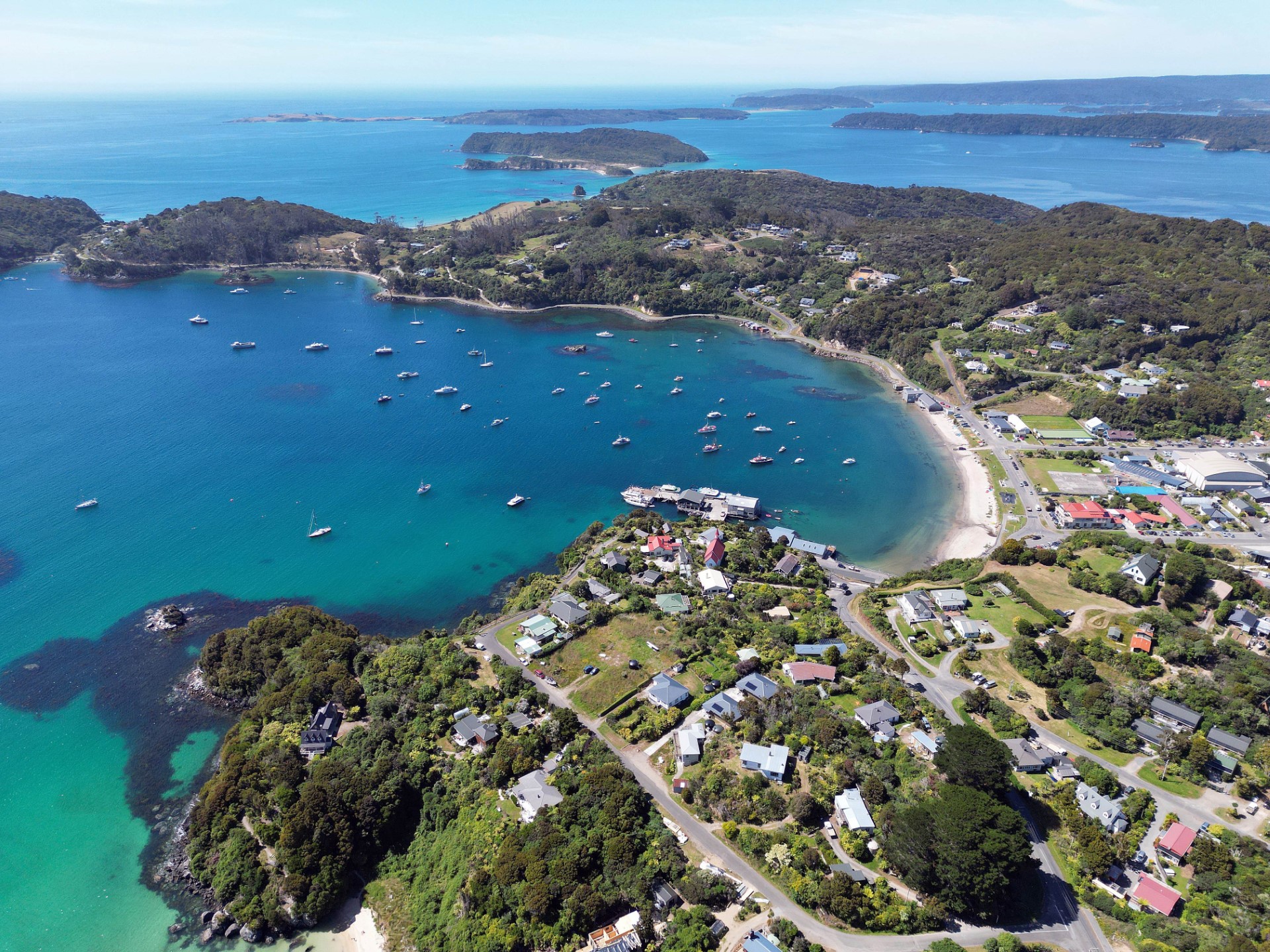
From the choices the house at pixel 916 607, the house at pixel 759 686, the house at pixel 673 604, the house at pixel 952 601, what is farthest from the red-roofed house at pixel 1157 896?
the house at pixel 673 604

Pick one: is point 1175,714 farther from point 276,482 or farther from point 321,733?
point 276,482

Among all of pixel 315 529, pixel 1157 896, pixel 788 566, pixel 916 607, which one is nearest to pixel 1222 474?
pixel 916 607

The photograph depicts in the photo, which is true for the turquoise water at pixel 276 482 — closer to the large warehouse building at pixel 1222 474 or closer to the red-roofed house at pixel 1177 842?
the large warehouse building at pixel 1222 474

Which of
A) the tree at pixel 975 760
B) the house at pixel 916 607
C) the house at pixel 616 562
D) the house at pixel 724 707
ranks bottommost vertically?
the house at pixel 916 607

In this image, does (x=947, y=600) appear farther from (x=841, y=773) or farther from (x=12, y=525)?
(x=12, y=525)

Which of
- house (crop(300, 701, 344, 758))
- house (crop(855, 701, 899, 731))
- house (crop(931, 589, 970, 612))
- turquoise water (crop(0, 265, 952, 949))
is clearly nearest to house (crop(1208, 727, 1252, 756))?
house (crop(931, 589, 970, 612))

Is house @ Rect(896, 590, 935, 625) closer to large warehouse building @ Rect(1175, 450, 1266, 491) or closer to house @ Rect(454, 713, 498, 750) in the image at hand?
house @ Rect(454, 713, 498, 750)
